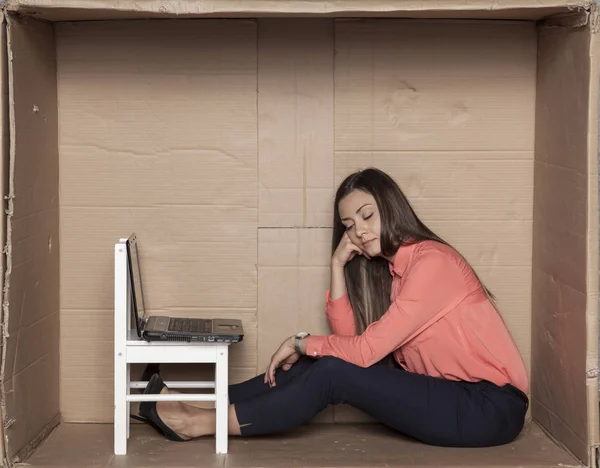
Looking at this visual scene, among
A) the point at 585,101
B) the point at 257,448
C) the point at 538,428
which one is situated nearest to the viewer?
the point at 585,101

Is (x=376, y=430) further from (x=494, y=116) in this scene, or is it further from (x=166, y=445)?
(x=494, y=116)

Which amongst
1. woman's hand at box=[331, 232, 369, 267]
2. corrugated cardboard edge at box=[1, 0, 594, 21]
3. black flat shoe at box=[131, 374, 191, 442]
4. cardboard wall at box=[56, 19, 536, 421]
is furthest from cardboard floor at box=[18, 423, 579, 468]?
corrugated cardboard edge at box=[1, 0, 594, 21]

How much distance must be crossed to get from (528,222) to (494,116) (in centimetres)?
28

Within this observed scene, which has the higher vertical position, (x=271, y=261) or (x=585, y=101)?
(x=585, y=101)

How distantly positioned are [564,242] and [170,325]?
2.99ft

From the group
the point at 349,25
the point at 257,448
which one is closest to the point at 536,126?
the point at 349,25

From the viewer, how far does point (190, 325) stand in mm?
2145

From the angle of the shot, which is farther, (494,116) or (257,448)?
(494,116)

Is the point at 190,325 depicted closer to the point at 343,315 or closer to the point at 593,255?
the point at 343,315

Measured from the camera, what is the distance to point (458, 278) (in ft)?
6.87

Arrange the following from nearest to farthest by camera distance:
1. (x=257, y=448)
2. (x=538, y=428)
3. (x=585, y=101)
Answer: (x=585, y=101), (x=257, y=448), (x=538, y=428)

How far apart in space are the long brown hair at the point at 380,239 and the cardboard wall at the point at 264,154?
0.09 m

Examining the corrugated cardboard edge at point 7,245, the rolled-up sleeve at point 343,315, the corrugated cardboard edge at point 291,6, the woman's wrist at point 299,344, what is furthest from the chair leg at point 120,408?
the corrugated cardboard edge at point 291,6

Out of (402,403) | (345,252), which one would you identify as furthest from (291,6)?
(402,403)
